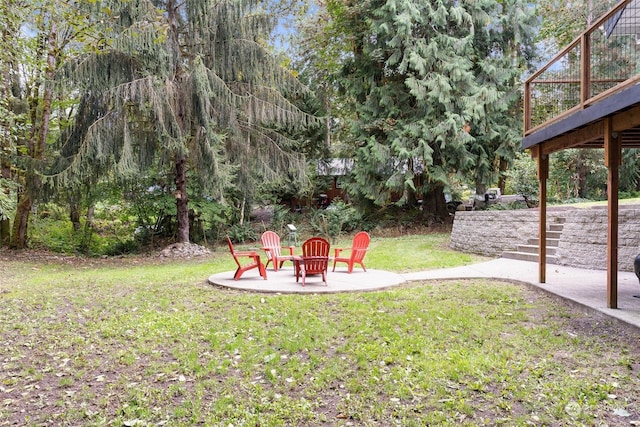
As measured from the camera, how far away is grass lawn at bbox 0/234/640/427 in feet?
10.5

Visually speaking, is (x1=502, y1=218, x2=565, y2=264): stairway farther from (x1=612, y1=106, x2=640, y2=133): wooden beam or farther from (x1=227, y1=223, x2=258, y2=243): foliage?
(x1=227, y1=223, x2=258, y2=243): foliage

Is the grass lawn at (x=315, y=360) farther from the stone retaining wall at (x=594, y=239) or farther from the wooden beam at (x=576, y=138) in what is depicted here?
the stone retaining wall at (x=594, y=239)

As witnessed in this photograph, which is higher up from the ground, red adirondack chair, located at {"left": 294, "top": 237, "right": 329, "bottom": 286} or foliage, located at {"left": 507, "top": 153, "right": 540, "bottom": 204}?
foliage, located at {"left": 507, "top": 153, "right": 540, "bottom": 204}

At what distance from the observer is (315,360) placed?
407cm

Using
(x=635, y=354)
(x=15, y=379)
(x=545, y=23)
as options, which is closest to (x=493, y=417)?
(x=635, y=354)

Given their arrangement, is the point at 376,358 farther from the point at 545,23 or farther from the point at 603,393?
the point at 545,23

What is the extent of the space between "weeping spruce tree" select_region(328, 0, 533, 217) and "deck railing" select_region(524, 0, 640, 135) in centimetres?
732

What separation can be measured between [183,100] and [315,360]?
971cm

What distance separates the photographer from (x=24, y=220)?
43.4 ft

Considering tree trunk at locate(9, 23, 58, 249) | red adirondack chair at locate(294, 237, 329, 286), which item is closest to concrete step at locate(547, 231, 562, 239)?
red adirondack chair at locate(294, 237, 329, 286)

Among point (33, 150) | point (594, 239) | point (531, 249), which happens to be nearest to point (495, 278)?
point (594, 239)

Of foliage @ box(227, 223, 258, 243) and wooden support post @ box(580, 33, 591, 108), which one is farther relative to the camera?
foliage @ box(227, 223, 258, 243)

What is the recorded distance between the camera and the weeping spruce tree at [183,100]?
1066 cm

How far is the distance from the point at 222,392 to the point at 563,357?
3.03 meters
